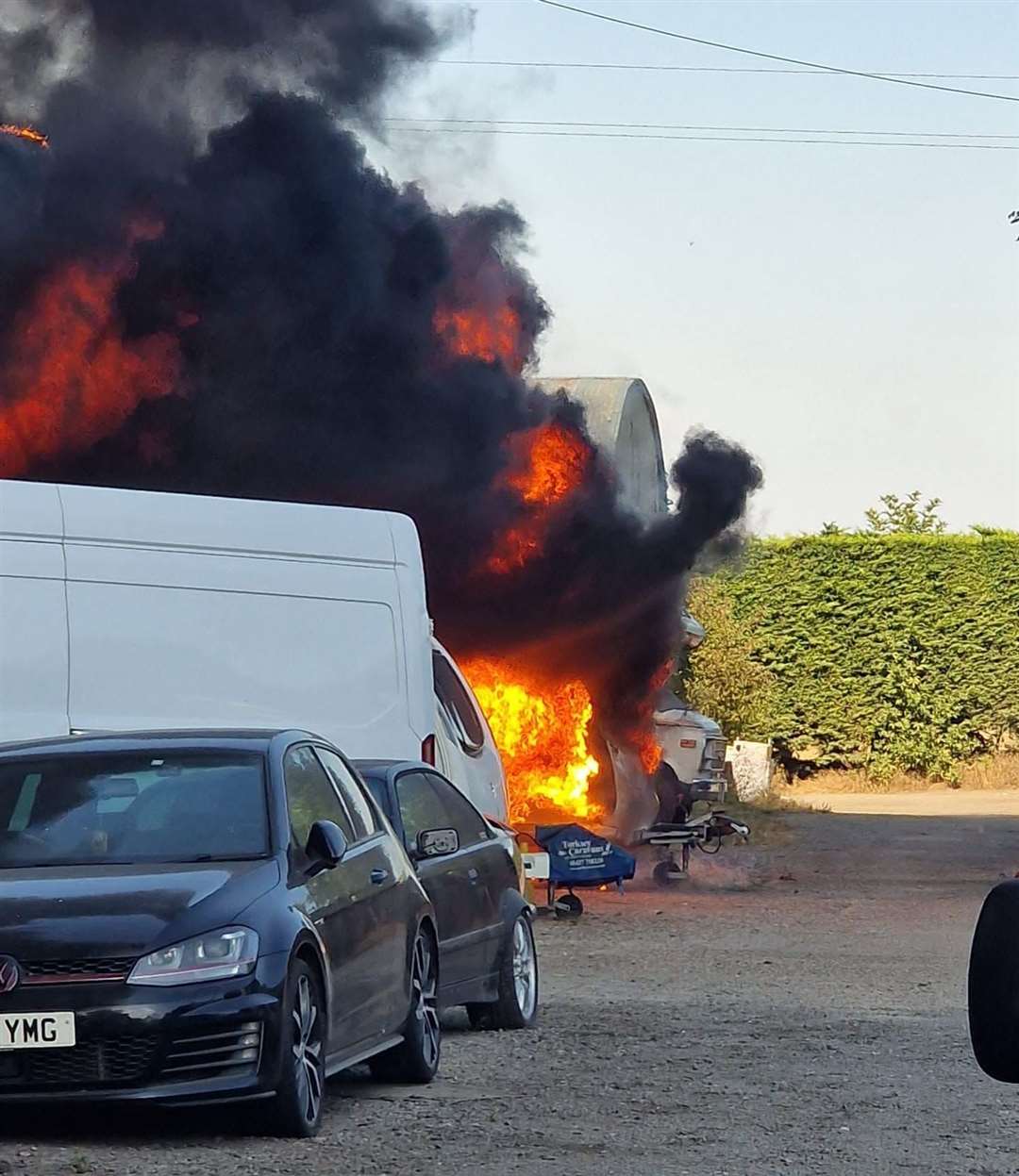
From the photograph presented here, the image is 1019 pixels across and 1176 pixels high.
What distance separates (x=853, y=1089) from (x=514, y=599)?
13.0m

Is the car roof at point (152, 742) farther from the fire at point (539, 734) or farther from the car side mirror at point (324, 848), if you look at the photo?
the fire at point (539, 734)

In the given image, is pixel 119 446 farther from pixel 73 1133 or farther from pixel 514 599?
pixel 73 1133

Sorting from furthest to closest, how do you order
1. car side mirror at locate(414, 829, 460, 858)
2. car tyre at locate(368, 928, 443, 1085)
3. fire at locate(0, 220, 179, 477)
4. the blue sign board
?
1. fire at locate(0, 220, 179, 477)
2. the blue sign board
3. car side mirror at locate(414, 829, 460, 858)
4. car tyre at locate(368, 928, 443, 1085)

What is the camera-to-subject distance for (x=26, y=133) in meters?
22.5

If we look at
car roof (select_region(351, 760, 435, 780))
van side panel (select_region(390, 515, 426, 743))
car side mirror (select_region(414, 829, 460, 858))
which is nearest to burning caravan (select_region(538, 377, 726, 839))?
van side panel (select_region(390, 515, 426, 743))

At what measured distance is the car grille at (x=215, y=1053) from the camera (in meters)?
7.98

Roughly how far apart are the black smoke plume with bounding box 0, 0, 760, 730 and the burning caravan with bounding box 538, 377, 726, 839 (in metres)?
0.90

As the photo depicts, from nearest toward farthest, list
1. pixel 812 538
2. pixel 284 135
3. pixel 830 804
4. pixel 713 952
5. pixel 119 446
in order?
pixel 713 952, pixel 119 446, pixel 284 135, pixel 830 804, pixel 812 538

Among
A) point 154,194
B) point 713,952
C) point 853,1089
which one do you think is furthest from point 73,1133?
point 154,194

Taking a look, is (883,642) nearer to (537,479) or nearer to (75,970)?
(537,479)

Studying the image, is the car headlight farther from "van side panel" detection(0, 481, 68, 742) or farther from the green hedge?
the green hedge

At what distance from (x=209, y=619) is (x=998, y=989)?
10766 mm

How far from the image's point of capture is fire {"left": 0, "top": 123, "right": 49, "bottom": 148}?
73.5 feet

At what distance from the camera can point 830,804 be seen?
112ft
